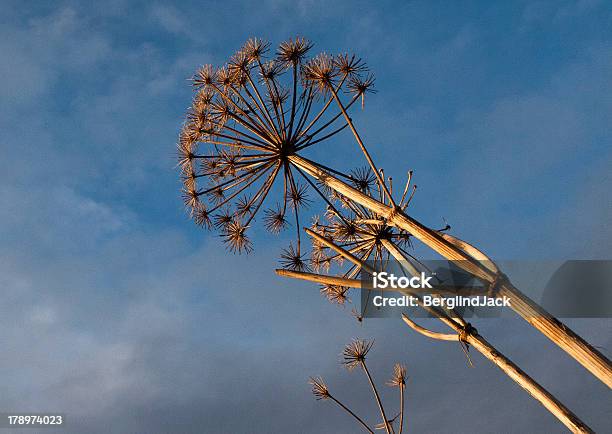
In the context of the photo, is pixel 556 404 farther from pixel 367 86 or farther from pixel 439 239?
pixel 367 86

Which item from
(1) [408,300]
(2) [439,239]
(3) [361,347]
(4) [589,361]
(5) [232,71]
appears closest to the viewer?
(4) [589,361]

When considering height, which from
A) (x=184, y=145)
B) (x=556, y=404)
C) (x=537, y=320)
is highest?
(x=184, y=145)

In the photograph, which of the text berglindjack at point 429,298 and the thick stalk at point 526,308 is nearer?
the thick stalk at point 526,308

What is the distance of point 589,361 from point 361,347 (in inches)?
168

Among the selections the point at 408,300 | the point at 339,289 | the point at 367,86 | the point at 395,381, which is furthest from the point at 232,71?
the point at 395,381

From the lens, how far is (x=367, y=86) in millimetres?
8258

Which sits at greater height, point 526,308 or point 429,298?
point 429,298

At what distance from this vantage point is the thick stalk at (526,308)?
13.4ft

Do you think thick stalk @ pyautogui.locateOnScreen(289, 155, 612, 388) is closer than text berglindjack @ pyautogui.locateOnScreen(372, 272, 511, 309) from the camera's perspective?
Yes

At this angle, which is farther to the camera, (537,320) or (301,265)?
(301,265)

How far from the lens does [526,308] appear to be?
4504mm

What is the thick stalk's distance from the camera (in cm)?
409

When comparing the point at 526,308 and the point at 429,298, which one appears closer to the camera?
the point at 526,308

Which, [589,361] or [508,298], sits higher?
[508,298]
